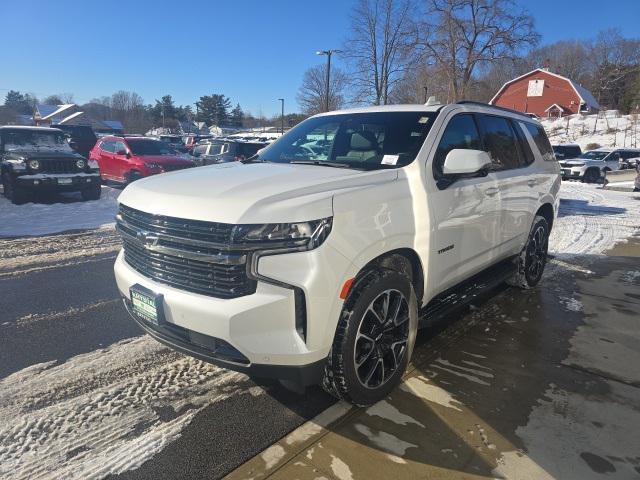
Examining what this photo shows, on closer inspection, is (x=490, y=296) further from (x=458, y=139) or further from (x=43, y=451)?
(x=43, y=451)

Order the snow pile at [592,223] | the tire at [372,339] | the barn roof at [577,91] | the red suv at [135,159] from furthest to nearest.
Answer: the barn roof at [577,91], the red suv at [135,159], the snow pile at [592,223], the tire at [372,339]

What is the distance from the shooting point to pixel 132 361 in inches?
142

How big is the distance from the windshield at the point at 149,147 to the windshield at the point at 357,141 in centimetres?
1132

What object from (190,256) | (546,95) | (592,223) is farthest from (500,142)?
(546,95)

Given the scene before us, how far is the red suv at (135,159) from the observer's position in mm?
13898

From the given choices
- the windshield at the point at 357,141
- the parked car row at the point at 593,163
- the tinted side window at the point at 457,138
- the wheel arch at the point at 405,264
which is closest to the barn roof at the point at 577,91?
the parked car row at the point at 593,163

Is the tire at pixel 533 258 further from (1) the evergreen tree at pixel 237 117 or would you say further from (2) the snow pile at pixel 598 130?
(1) the evergreen tree at pixel 237 117

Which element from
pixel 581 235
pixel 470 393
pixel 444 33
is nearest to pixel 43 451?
pixel 470 393

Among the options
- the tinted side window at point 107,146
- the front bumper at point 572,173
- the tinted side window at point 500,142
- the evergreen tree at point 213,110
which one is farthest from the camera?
the evergreen tree at point 213,110

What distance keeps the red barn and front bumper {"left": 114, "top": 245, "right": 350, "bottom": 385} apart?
60850 mm

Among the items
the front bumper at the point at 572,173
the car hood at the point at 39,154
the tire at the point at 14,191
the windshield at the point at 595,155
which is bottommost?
the front bumper at the point at 572,173

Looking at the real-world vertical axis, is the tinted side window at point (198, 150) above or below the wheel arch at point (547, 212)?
above

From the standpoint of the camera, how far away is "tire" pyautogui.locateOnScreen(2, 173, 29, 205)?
35.5 feet

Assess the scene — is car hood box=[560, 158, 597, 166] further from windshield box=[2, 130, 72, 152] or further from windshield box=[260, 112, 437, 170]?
A: windshield box=[260, 112, 437, 170]
